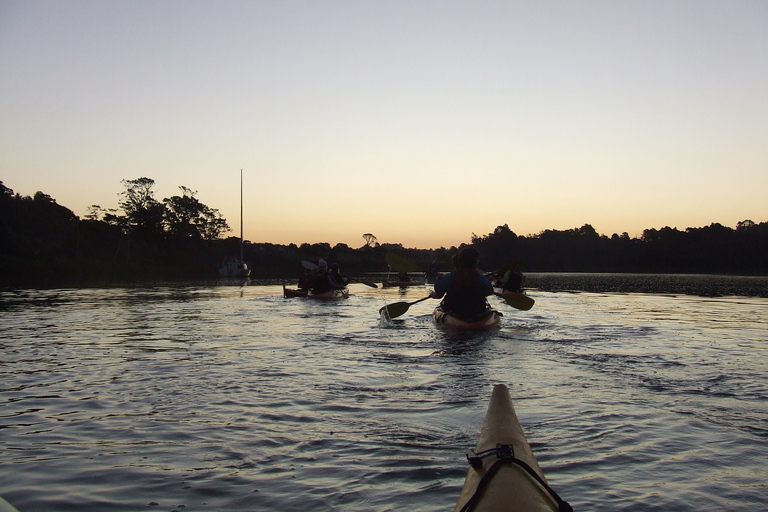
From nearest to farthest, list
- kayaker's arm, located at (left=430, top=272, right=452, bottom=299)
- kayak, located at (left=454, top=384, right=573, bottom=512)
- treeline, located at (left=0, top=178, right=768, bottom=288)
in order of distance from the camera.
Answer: kayak, located at (left=454, top=384, right=573, bottom=512) → kayaker's arm, located at (left=430, top=272, right=452, bottom=299) → treeline, located at (left=0, top=178, right=768, bottom=288)

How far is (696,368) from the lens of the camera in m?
7.21

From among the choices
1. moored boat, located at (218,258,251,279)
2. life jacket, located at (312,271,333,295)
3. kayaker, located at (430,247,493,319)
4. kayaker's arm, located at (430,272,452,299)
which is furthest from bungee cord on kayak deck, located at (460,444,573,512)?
moored boat, located at (218,258,251,279)

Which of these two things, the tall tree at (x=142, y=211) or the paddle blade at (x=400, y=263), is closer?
the paddle blade at (x=400, y=263)

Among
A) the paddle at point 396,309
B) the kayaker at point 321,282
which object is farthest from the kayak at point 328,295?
the paddle at point 396,309

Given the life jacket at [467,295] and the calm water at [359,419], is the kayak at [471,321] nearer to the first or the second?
the life jacket at [467,295]

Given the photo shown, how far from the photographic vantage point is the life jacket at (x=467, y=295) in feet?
35.7

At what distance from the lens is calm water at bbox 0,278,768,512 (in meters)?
3.33

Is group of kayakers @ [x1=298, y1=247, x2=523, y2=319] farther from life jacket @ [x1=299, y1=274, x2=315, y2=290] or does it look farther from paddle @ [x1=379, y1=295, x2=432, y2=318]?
life jacket @ [x1=299, y1=274, x2=315, y2=290]

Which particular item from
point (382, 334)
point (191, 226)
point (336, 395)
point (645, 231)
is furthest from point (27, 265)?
point (645, 231)

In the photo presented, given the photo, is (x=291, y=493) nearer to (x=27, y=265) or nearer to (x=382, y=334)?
(x=382, y=334)

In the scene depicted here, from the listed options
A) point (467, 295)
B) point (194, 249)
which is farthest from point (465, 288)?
point (194, 249)

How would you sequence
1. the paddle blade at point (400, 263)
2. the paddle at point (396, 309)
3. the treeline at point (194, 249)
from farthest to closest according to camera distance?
the treeline at point (194, 249)
the paddle blade at point (400, 263)
the paddle at point (396, 309)

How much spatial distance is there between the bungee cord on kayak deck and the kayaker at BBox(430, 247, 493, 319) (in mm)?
8113

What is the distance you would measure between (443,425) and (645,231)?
5148 inches
